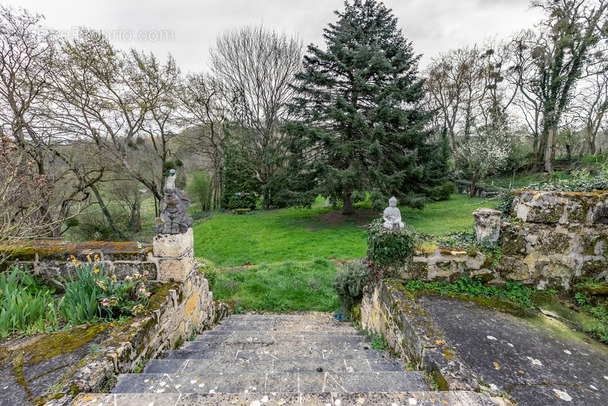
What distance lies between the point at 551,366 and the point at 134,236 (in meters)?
16.2

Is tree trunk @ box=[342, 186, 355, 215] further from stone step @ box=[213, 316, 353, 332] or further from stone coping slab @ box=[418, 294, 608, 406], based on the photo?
stone coping slab @ box=[418, 294, 608, 406]

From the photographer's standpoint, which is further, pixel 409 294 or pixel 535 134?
pixel 535 134

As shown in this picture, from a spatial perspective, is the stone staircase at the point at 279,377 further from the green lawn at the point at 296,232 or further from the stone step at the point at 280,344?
the green lawn at the point at 296,232

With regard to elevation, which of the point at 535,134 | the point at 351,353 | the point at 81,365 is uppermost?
the point at 535,134

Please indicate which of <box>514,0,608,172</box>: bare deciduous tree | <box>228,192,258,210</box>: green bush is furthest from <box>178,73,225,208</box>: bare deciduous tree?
<box>514,0,608,172</box>: bare deciduous tree

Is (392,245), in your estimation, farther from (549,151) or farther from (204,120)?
(549,151)

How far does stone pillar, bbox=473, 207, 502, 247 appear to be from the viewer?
3.96m

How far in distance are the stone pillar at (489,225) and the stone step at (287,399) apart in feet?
9.77

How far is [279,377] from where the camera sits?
6.75 feet

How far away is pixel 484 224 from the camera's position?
4016mm

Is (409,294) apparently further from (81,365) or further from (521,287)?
(81,365)

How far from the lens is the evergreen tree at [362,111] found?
40.2 feet

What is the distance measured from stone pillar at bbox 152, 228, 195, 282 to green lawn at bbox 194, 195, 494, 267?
18.7ft

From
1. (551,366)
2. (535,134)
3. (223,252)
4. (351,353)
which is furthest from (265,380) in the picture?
(535,134)
